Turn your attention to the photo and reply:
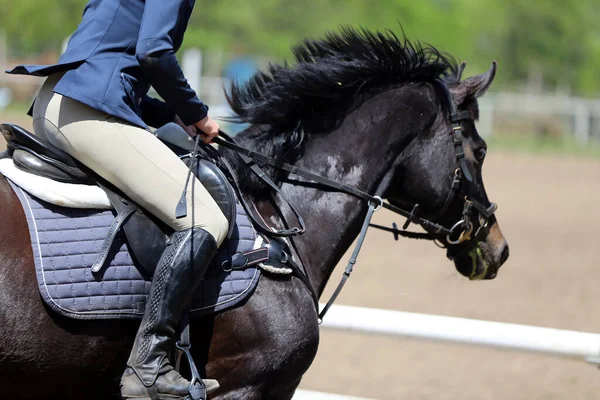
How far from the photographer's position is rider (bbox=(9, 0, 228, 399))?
2.94m

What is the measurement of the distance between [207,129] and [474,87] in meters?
1.37

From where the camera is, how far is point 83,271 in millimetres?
2924

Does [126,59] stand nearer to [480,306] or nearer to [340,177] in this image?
[340,177]

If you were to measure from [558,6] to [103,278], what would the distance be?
4308 cm

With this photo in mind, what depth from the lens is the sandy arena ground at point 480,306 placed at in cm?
581

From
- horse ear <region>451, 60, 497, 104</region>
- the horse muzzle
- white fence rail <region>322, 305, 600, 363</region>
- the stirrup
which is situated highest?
horse ear <region>451, 60, 497, 104</region>

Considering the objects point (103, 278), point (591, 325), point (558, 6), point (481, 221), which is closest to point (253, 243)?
point (103, 278)

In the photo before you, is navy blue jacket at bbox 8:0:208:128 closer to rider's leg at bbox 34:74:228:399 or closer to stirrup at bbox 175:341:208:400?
rider's leg at bbox 34:74:228:399

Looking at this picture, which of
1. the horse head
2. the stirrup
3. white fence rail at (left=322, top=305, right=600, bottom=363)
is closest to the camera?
the stirrup

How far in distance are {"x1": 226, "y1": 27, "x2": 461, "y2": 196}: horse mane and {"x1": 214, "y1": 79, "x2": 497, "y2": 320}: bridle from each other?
0.21 ft

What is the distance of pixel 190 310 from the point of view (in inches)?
121

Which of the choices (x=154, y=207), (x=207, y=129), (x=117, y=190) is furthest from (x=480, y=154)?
(x=117, y=190)

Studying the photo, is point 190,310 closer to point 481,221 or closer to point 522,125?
point 481,221

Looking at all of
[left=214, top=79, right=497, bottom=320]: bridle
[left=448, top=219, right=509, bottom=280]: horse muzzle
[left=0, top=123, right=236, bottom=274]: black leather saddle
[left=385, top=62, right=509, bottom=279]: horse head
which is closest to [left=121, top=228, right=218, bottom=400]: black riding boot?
[left=0, top=123, right=236, bottom=274]: black leather saddle
